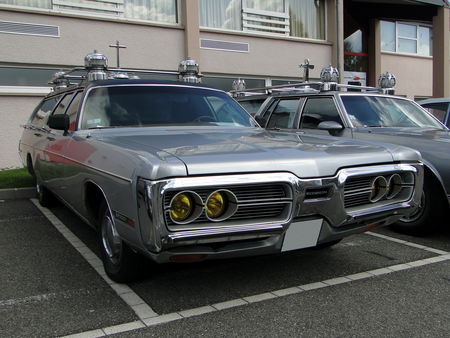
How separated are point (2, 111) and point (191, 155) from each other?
869 cm

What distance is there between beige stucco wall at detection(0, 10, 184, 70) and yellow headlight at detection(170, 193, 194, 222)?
8867mm

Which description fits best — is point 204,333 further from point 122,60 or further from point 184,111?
point 122,60

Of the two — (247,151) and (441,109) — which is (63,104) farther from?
(441,109)

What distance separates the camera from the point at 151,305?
312 cm

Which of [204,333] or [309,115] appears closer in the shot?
[204,333]

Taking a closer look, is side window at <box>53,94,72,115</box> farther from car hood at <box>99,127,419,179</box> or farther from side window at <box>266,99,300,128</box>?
side window at <box>266,99,300,128</box>

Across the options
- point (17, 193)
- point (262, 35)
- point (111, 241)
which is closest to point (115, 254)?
point (111, 241)

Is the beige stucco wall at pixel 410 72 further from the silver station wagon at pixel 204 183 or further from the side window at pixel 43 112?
the silver station wagon at pixel 204 183

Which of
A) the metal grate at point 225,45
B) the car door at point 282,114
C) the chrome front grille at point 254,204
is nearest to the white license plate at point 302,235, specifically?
the chrome front grille at point 254,204

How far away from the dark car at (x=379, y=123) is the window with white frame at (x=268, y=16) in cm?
689

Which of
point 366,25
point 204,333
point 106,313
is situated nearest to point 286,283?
point 204,333

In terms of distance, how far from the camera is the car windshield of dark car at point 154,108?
4.23m

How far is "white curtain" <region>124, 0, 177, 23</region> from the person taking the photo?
11523 millimetres

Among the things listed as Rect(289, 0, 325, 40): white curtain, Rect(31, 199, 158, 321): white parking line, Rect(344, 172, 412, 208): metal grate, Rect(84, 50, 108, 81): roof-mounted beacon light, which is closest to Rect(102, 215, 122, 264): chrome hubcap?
Rect(31, 199, 158, 321): white parking line
